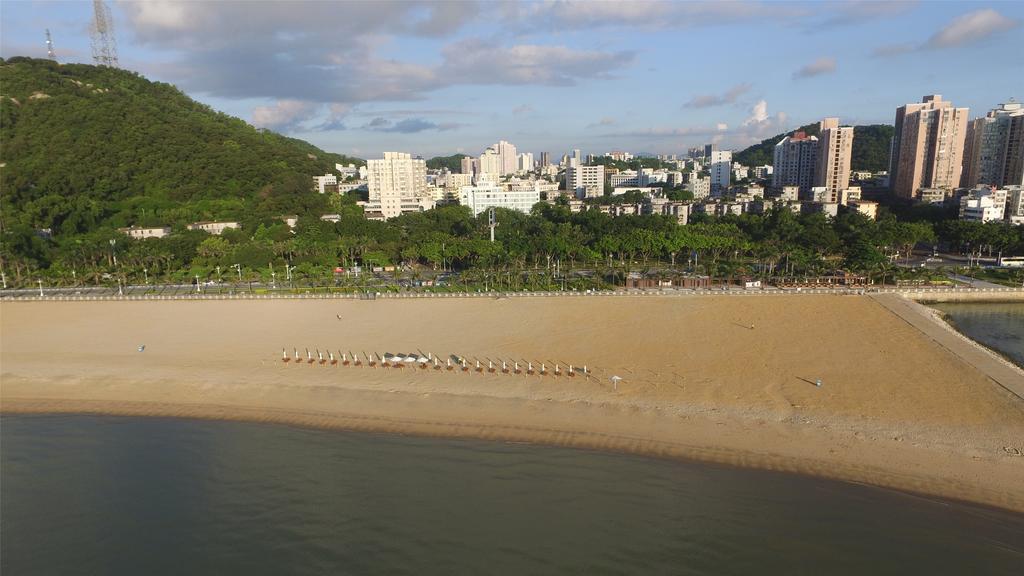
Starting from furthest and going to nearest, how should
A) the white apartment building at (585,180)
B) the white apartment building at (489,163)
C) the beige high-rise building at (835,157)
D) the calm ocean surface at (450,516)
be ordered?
the white apartment building at (489,163), the white apartment building at (585,180), the beige high-rise building at (835,157), the calm ocean surface at (450,516)

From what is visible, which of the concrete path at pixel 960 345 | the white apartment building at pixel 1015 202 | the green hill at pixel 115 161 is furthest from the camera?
the white apartment building at pixel 1015 202

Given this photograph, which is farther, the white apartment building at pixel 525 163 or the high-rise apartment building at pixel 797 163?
the white apartment building at pixel 525 163

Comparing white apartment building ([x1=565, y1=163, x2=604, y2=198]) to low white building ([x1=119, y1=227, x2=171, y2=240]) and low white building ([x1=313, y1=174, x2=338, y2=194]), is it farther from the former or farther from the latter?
low white building ([x1=119, y1=227, x2=171, y2=240])

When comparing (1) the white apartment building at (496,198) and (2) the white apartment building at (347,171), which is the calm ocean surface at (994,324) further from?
(2) the white apartment building at (347,171)

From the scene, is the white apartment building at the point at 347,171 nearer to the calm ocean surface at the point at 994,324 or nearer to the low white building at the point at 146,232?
the low white building at the point at 146,232

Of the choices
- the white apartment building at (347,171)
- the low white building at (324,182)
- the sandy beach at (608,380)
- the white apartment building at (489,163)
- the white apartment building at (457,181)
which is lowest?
the sandy beach at (608,380)

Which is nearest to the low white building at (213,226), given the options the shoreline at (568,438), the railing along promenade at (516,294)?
the railing along promenade at (516,294)

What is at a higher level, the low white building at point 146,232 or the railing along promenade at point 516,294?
the low white building at point 146,232

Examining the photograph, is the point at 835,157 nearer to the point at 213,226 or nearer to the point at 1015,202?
the point at 1015,202
